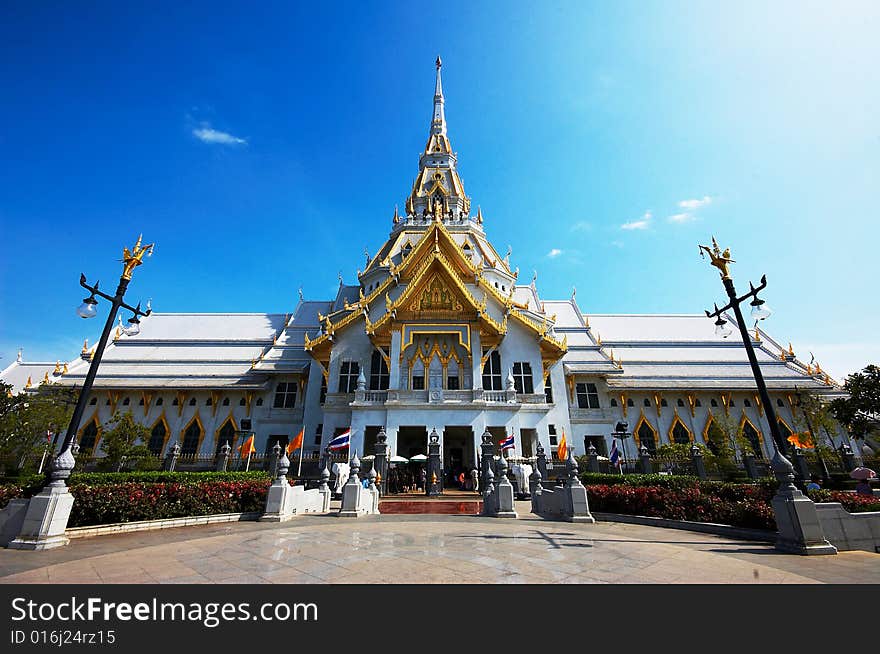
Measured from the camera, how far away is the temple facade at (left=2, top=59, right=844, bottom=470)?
2231cm

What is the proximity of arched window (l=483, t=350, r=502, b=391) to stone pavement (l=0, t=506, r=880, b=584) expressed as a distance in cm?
1447

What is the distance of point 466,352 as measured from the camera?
22.5 m

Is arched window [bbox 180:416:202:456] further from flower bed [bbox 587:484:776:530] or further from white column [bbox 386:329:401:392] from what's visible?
flower bed [bbox 587:484:776:530]

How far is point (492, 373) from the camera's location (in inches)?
945

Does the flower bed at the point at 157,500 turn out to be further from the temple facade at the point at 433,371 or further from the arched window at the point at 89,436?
the arched window at the point at 89,436

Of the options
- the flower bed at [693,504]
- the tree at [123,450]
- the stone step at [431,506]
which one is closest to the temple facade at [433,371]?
the tree at [123,450]

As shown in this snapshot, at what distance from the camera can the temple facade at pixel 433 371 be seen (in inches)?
878

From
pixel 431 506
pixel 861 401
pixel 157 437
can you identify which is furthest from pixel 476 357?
pixel 157 437

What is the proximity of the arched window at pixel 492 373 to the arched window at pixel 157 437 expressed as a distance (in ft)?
68.5

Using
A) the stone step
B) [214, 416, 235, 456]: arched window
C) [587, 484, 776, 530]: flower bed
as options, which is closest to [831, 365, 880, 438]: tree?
[587, 484, 776, 530]: flower bed
